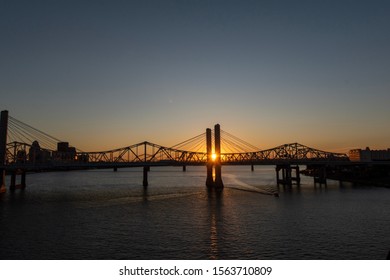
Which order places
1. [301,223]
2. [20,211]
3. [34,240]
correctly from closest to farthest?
[34,240] < [301,223] < [20,211]

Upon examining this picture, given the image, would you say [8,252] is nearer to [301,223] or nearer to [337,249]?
[337,249]

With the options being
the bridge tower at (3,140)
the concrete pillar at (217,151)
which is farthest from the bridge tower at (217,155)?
the bridge tower at (3,140)

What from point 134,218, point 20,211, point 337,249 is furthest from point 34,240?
point 337,249

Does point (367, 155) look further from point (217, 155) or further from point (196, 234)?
point (196, 234)

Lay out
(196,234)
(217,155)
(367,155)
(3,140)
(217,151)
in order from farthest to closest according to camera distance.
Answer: (367,155) < (217,155) < (217,151) < (3,140) < (196,234)

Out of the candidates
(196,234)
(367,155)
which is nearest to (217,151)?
(196,234)

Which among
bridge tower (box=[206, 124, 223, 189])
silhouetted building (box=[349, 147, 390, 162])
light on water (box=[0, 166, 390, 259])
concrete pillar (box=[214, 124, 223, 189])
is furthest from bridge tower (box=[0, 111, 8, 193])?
silhouetted building (box=[349, 147, 390, 162])

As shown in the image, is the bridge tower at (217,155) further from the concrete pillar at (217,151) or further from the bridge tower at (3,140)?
the bridge tower at (3,140)

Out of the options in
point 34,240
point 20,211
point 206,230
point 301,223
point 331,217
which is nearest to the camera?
point 34,240

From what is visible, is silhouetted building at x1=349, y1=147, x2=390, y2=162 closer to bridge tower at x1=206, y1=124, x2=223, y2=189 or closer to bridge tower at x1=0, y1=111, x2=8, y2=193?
bridge tower at x1=206, y1=124, x2=223, y2=189
